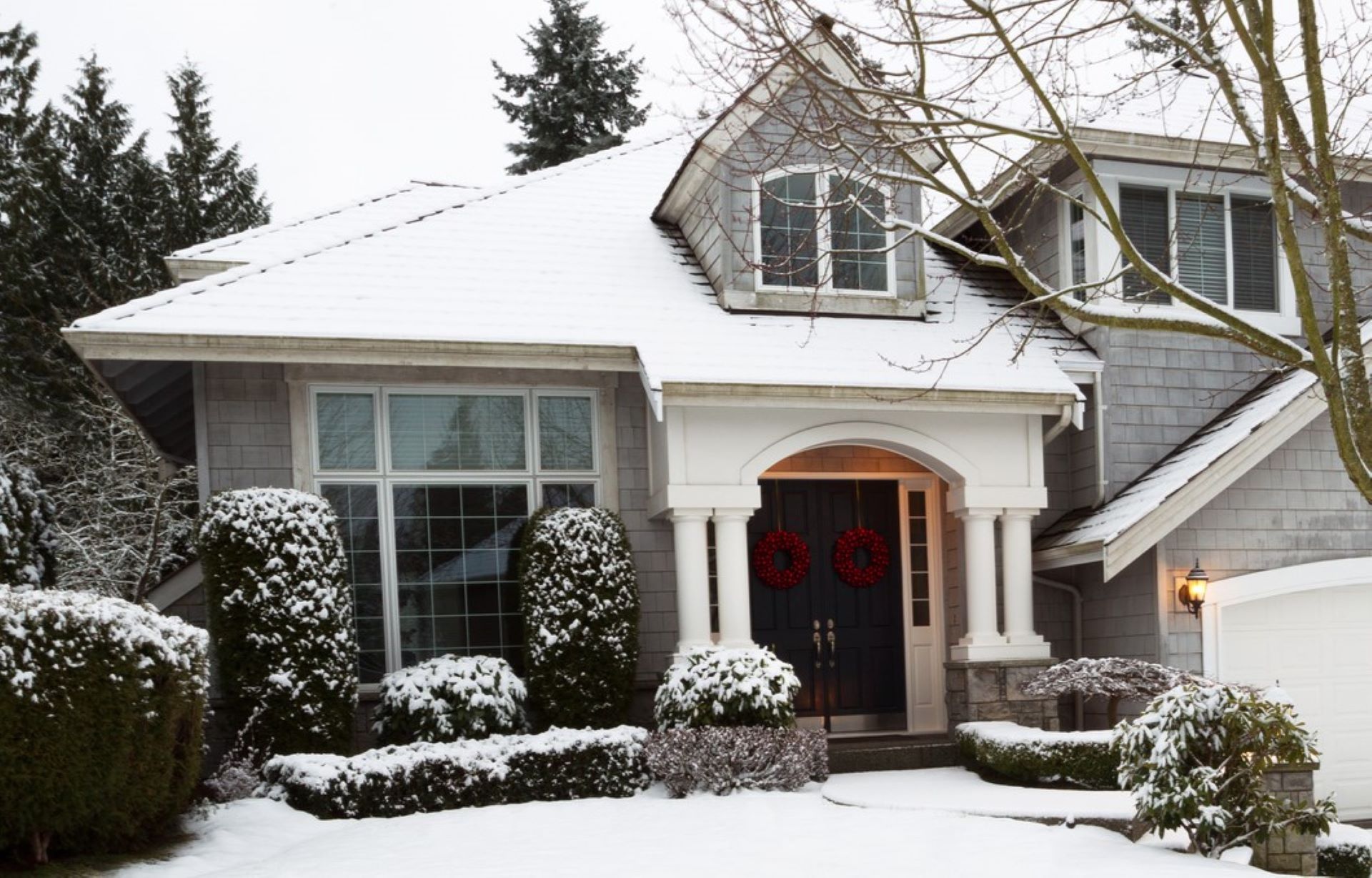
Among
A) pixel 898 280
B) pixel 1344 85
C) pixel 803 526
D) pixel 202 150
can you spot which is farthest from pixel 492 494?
pixel 202 150

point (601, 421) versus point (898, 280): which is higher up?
point (898, 280)

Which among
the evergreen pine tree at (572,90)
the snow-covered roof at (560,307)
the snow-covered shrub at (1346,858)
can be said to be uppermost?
the evergreen pine tree at (572,90)

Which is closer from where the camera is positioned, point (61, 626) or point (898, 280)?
point (61, 626)

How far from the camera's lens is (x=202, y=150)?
85.3 ft

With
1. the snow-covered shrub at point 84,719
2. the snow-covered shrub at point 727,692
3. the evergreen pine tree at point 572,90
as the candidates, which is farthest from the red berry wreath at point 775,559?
the evergreen pine tree at point 572,90

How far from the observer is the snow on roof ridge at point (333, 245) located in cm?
988

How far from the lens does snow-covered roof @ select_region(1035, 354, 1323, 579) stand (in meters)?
10.5

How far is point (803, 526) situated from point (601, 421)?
257 centimetres

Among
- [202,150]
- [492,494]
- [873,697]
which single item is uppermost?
[202,150]

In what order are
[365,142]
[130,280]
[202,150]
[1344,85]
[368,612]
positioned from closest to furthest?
[1344,85] → [368,612] → [130,280] → [202,150] → [365,142]

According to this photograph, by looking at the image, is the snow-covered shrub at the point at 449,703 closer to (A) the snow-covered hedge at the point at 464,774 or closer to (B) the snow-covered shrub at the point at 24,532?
(A) the snow-covered hedge at the point at 464,774

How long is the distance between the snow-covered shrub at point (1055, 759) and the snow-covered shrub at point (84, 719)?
5.90m

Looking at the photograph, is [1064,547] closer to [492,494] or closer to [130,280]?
[492,494]

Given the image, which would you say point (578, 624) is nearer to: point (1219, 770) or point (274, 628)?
point (274, 628)
